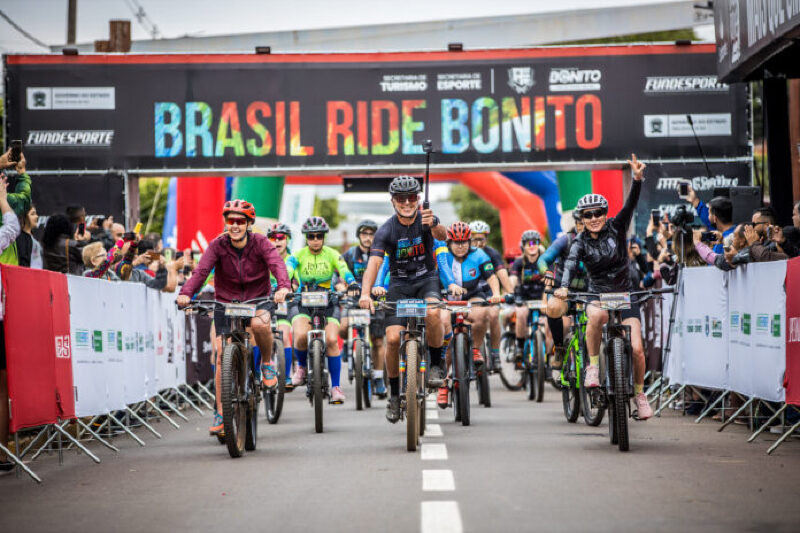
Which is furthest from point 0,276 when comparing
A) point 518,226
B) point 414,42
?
point 414,42

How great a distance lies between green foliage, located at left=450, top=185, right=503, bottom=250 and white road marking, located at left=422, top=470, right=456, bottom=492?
6879 centimetres

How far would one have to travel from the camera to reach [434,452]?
1047 centimetres

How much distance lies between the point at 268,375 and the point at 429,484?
384 cm

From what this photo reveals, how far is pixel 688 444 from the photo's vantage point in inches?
441

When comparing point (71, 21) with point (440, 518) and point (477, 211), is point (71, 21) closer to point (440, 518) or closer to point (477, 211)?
point (440, 518)

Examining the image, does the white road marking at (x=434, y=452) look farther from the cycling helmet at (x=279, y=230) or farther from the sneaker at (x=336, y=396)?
the cycling helmet at (x=279, y=230)

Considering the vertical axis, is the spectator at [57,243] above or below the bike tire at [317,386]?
above

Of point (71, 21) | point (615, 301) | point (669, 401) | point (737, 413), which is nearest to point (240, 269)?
point (615, 301)

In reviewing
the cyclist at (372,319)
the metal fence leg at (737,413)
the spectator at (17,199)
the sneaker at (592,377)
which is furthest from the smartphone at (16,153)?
the metal fence leg at (737,413)

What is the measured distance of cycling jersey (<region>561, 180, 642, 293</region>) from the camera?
11.7 meters

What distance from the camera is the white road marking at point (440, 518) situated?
21.8ft

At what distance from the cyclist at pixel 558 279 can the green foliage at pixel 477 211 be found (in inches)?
2440

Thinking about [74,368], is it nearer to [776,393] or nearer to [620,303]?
[620,303]

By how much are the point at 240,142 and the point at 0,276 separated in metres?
14.1
